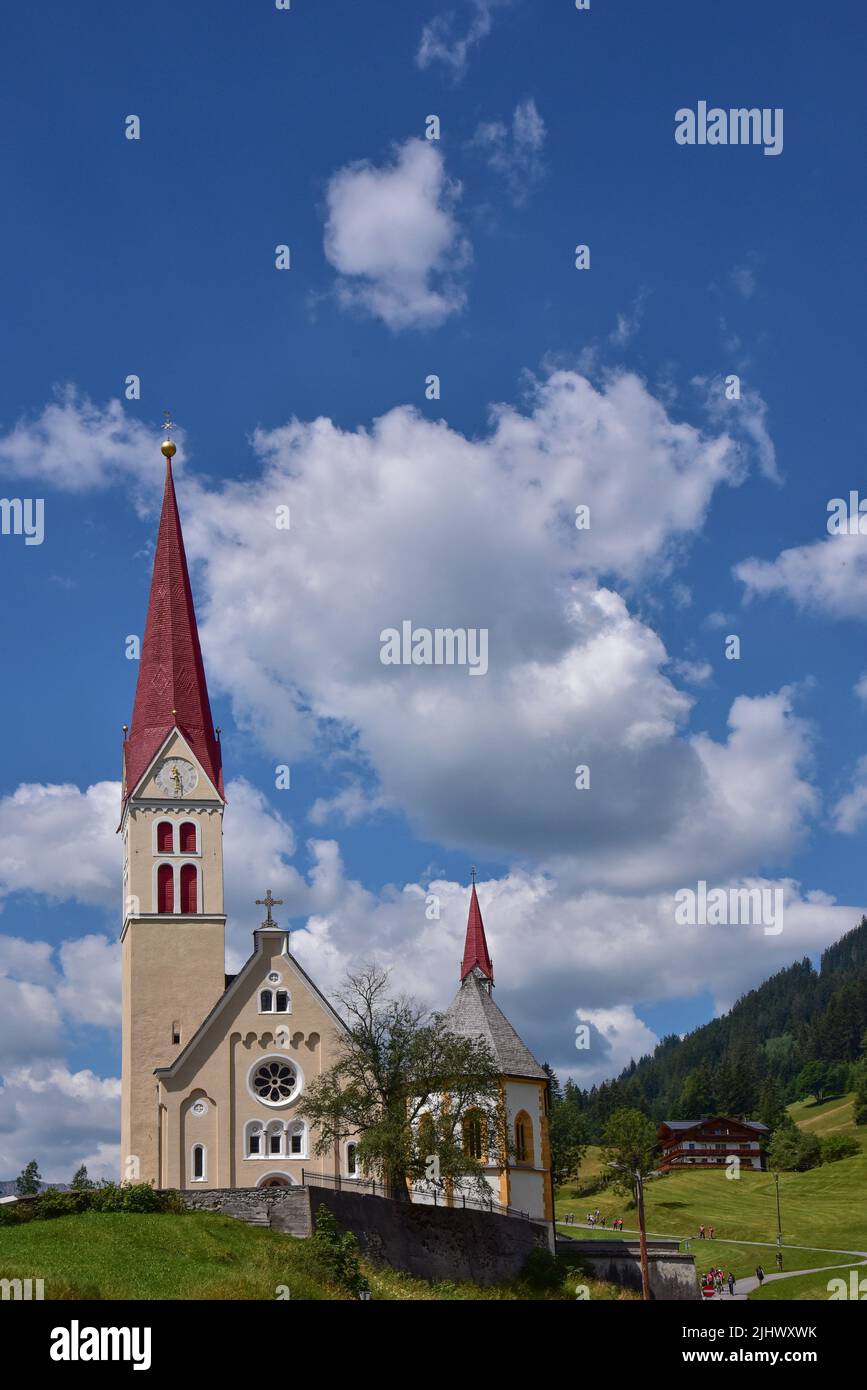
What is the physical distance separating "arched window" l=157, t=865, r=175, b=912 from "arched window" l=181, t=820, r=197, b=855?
1.07m

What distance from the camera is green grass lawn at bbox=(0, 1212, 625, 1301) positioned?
36.5 m

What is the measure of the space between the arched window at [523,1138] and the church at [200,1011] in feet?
0.26

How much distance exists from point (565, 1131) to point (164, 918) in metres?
52.4

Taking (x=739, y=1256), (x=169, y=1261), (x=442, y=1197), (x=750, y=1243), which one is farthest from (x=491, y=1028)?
(x=750, y=1243)

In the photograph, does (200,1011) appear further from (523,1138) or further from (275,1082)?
(523,1138)

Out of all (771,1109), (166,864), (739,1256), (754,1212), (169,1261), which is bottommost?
(739,1256)

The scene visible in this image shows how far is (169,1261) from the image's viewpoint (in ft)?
134

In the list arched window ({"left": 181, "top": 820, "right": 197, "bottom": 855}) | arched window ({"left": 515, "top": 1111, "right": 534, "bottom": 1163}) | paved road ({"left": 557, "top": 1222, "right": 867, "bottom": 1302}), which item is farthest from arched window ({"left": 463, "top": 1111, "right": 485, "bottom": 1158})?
arched window ({"left": 181, "top": 820, "right": 197, "bottom": 855})

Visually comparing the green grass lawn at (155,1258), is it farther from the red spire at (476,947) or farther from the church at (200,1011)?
the red spire at (476,947)

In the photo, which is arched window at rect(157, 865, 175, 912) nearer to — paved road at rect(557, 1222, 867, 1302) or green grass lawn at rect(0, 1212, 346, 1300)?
green grass lawn at rect(0, 1212, 346, 1300)

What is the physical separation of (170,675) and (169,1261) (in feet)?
126
